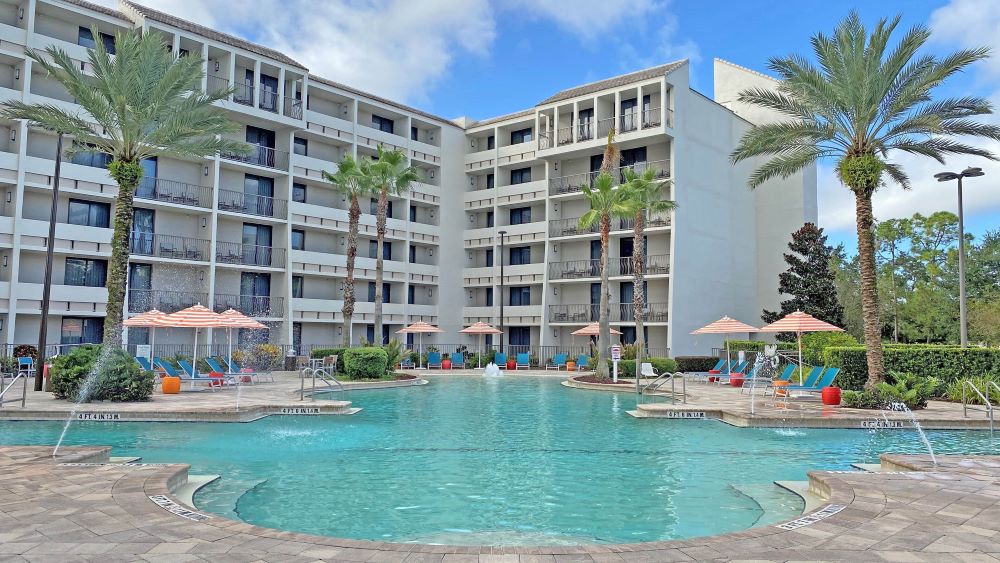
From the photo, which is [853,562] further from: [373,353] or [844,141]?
[373,353]

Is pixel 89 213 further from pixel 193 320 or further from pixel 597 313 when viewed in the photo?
pixel 597 313

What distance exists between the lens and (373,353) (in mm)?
28047

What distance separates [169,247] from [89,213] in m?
3.67

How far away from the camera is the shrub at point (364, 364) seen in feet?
91.2

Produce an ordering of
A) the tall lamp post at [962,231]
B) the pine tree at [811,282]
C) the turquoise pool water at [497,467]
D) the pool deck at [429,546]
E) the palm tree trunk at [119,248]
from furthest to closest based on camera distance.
A: the pine tree at [811,282] → the tall lamp post at [962,231] → the palm tree trunk at [119,248] → the turquoise pool water at [497,467] → the pool deck at [429,546]

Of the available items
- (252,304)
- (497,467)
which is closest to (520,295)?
(252,304)

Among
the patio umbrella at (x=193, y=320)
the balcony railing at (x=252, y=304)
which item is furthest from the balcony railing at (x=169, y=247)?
the patio umbrella at (x=193, y=320)

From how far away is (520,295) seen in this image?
45375 mm

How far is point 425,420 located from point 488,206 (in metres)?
31.7

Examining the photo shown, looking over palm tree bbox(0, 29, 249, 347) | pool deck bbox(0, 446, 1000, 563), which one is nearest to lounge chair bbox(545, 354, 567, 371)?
palm tree bbox(0, 29, 249, 347)

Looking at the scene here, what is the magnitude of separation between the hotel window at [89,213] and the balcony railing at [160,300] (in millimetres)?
3492

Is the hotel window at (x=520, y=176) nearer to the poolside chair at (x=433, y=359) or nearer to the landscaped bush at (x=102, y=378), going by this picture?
the poolside chair at (x=433, y=359)

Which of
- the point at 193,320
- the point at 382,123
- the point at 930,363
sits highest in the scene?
the point at 382,123

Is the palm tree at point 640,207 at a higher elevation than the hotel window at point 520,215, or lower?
lower
